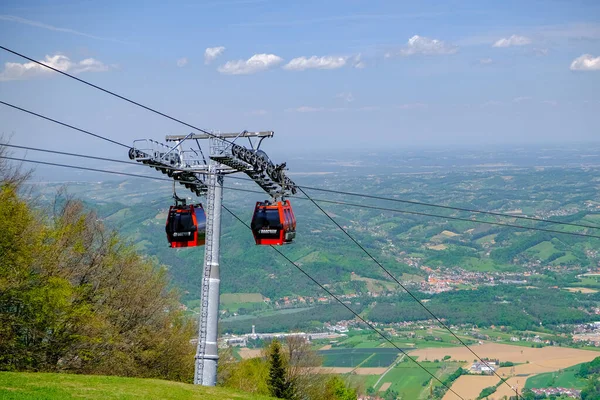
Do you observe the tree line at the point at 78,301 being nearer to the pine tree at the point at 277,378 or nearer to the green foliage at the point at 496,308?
the pine tree at the point at 277,378

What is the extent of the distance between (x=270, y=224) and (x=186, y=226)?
6.48ft

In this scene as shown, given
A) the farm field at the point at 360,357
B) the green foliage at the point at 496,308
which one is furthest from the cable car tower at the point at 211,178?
the green foliage at the point at 496,308

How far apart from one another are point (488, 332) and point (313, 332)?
20.0m

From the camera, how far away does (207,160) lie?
690 inches

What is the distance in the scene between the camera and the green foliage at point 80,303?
22.8 meters

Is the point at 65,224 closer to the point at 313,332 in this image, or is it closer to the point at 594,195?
the point at 313,332

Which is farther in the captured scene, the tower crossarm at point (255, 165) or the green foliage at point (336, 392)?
the green foliage at point (336, 392)

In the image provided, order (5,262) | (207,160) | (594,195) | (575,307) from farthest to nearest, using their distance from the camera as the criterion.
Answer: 1. (594,195)
2. (575,307)
3. (5,262)
4. (207,160)

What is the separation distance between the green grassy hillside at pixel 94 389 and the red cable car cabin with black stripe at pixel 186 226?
326 cm

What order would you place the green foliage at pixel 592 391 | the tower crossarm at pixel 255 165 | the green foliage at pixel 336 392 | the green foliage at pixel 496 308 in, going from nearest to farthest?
the tower crossarm at pixel 255 165
the green foliage at pixel 336 392
the green foliage at pixel 592 391
the green foliage at pixel 496 308

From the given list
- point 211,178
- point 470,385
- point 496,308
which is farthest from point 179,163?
point 496,308

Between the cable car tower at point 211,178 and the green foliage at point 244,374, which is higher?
the cable car tower at point 211,178

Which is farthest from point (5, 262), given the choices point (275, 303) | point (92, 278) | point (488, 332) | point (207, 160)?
point (275, 303)

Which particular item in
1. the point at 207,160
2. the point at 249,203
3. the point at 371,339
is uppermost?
the point at 207,160
